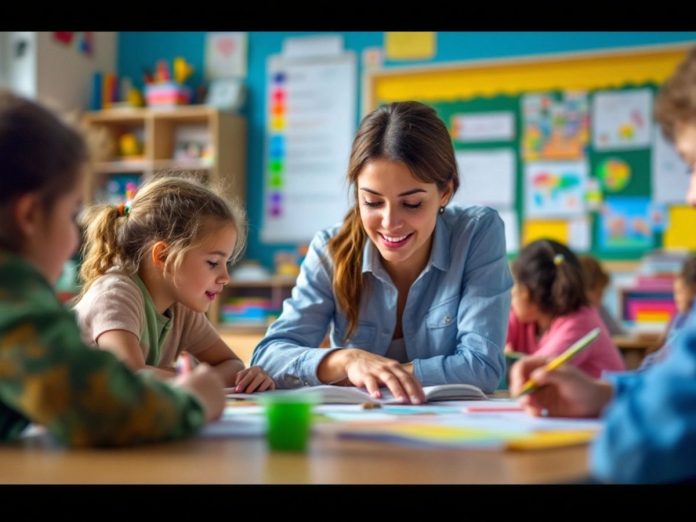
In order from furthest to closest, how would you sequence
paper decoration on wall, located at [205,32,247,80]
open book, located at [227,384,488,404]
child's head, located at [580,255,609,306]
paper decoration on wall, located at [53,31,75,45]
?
paper decoration on wall, located at [205,32,247,80] < paper decoration on wall, located at [53,31,75,45] < child's head, located at [580,255,609,306] < open book, located at [227,384,488,404]

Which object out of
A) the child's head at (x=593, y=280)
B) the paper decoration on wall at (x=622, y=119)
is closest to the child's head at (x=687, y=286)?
the child's head at (x=593, y=280)

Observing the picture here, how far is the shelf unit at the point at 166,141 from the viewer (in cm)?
520

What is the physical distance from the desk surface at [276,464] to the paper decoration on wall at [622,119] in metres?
4.03

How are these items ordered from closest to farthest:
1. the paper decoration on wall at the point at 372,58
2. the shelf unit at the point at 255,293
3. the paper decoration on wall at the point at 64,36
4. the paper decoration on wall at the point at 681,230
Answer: the paper decoration on wall at the point at 681,230 → the shelf unit at the point at 255,293 → the paper decoration on wall at the point at 372,58 → the paper decoration on wall at the point at 64,36

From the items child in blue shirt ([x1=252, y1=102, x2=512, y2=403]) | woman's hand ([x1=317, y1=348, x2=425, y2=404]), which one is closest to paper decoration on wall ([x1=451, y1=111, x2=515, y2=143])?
child in blue shirt ([x1=252, y1=102, x2=512, y2=403])

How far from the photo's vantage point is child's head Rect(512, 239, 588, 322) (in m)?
2.56

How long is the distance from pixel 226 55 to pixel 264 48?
0.27 meters

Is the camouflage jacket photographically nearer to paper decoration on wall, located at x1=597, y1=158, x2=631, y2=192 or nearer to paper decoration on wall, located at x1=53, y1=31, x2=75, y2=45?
paper decoration on wall, located at x1=597, y1=158, x2=631, y2=192

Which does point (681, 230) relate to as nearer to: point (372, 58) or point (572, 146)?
point (572, 146)

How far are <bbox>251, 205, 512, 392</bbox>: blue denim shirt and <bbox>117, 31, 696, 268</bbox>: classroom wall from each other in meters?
3.26

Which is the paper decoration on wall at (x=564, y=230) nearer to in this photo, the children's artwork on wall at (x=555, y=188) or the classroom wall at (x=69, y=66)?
the children's artwork on wall at (x=555, y=188)

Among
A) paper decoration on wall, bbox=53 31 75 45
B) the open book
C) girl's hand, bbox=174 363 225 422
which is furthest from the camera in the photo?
paper decoration on wall, bbox=53 31 75 45

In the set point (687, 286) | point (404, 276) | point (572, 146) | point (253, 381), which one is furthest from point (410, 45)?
point (253, 381)

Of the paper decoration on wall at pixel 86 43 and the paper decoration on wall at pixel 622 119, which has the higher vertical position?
the paper decoration on wall at pixel 86 43
